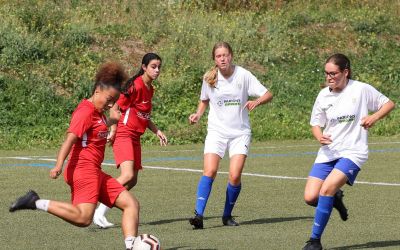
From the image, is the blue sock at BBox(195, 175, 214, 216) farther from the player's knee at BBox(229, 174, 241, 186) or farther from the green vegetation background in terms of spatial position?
the green vegetation background

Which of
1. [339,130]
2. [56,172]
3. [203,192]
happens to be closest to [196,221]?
[203,192]

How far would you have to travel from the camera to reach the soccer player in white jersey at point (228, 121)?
12.5 m

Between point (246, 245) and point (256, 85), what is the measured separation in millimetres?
2579

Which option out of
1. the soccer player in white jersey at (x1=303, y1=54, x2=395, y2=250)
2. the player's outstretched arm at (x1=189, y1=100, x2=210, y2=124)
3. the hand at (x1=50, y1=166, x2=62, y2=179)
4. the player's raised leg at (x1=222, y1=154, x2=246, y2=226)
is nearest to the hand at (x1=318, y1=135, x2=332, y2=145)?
the soccer player in white jersey at (x1=303, y1=54, x2=395, y2=250)

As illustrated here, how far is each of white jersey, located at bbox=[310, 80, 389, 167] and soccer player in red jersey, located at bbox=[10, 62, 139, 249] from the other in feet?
6.87

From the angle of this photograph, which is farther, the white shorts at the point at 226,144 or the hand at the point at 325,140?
the white shorts at the point at 226,144

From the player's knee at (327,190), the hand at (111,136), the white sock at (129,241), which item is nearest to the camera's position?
the white sock at (129,241)

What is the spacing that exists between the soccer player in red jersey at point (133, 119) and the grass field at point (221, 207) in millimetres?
684

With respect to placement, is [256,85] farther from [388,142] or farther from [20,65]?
[20,65]

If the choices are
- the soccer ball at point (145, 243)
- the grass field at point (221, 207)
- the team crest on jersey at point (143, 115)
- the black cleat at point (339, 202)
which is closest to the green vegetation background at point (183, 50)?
the grass field at point (221, 207)

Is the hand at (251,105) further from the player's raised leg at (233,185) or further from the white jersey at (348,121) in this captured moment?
the white jersey at (348,121)

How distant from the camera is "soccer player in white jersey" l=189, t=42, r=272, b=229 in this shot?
41.0ft

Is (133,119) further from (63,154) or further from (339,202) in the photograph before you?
(63,154)

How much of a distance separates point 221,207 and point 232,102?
1.98 meters
